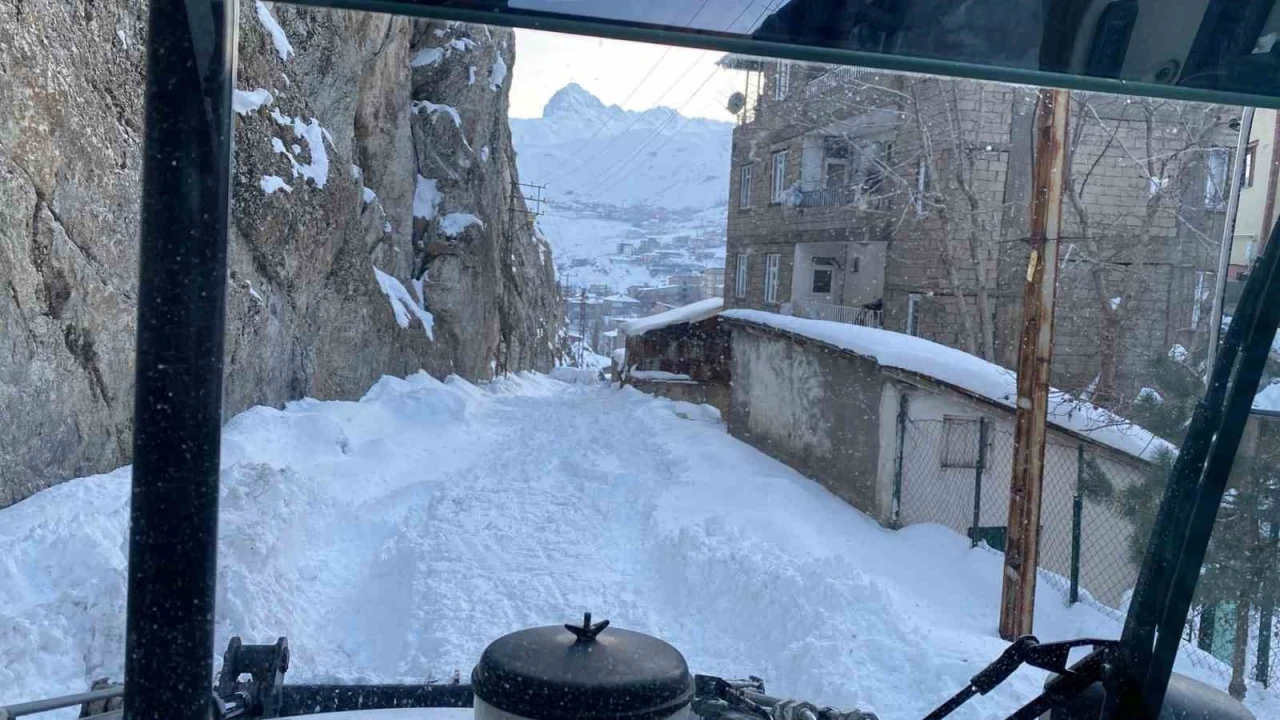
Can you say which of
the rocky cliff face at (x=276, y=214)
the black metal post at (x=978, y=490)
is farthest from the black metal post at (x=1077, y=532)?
the rocky cliff face at (x=276, y=214)

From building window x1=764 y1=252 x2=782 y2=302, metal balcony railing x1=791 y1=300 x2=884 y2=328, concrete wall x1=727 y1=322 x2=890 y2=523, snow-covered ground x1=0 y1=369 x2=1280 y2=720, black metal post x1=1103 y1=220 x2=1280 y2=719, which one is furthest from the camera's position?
building window x1=764 y1=252 x2=782 y2=302

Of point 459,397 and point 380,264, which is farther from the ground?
point 380,264

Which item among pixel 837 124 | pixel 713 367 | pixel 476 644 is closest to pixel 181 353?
pixel 476 644

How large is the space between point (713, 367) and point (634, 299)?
192 feet

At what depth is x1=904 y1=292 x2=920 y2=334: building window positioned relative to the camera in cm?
2200

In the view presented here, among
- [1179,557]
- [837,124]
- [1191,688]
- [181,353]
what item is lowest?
[1191,688]

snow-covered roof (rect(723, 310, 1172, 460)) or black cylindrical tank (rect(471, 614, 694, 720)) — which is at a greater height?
black cylindrical tank (rect(471, 614, 694, 720))

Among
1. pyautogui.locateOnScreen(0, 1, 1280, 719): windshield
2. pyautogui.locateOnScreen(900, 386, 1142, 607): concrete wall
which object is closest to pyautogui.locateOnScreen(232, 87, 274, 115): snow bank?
pyautogui.locateOnScreen(0, 1, 1280, 719): windshield

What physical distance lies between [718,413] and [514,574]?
55.6ft

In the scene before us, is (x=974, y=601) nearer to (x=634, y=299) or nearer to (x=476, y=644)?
(x=476, y=644)

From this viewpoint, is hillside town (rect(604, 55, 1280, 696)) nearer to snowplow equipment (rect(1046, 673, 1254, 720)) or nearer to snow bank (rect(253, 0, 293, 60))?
snowplow equipment (rect(1046, 673, 1254, 720))

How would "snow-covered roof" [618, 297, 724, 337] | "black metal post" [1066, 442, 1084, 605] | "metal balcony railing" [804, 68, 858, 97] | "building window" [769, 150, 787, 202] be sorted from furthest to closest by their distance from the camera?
"snow-covered roof" [618, 297, 724, 337] < "building window" [769, 150, 787, 202] < "metal balcony railing" [804, 68, 858, 97] < "black metal post" [1066, 442, 1084, 605]

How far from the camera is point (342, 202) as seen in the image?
1962cm

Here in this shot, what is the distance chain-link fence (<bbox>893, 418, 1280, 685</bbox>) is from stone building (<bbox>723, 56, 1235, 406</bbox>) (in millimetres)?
1443
